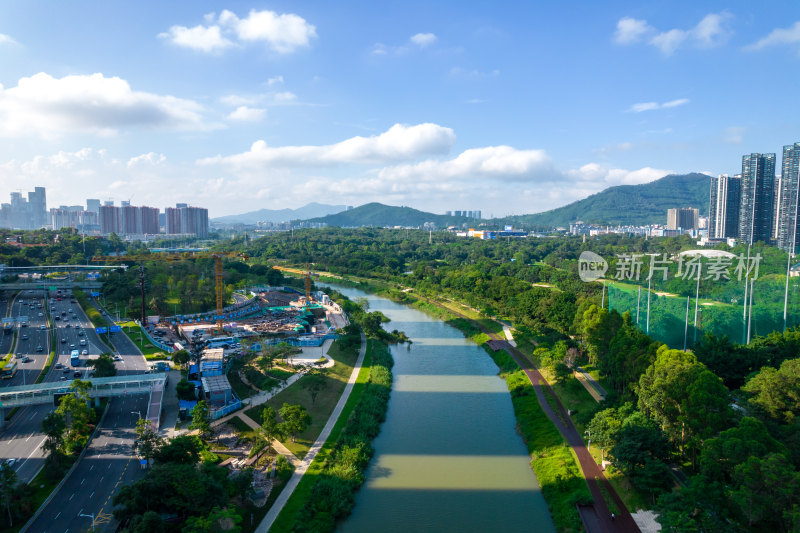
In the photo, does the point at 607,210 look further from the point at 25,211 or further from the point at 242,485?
the point at 242,485

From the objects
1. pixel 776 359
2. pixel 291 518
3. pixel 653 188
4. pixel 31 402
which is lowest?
pixel 291 518

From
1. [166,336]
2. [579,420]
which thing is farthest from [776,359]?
[166,336]

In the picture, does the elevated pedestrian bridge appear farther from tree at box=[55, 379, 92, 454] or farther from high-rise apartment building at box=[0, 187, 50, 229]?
high-rise apartment building at box=[0, 187, 50, 229]

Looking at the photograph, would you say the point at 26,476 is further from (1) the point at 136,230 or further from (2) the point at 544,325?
(1) the point at 136,230

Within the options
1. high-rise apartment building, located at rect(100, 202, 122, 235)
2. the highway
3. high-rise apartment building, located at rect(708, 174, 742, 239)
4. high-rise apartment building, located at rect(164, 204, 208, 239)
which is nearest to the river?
the highway

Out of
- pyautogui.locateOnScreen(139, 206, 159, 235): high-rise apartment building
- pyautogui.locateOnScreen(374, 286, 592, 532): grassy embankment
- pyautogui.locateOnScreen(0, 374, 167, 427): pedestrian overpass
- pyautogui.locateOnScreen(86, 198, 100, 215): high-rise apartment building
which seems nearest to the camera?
pyautogui.locateOnScreen(374, 286, 592, 532): grassy embankment

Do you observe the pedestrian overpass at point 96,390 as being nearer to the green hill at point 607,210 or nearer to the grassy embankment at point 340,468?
the grassy embankment at point 340,468
